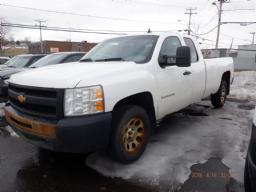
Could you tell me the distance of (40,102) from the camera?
310 centimetres

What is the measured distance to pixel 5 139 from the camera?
16.0 feet

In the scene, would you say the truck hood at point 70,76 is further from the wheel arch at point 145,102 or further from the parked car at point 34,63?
the parked car at point 34,63

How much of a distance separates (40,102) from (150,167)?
66.4 inches

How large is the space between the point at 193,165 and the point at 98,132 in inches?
59.6

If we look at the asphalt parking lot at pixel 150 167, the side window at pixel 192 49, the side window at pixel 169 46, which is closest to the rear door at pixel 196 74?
the side window at pixel 192 49

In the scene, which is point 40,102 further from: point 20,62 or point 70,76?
point 20,62

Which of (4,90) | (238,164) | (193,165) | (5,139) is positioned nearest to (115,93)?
(193,165)

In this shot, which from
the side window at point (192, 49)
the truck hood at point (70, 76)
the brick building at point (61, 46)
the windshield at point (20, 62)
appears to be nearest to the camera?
the truck hood at point (70, 76)

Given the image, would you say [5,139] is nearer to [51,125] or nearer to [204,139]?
Result: [51,125]

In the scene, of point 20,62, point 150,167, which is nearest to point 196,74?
point 150,167

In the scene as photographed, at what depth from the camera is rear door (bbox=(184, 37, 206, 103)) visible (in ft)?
16.5

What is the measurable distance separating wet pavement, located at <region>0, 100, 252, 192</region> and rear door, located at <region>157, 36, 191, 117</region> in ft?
2.80

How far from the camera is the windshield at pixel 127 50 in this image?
4145 millimetres

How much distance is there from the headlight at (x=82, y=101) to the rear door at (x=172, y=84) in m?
1.30
